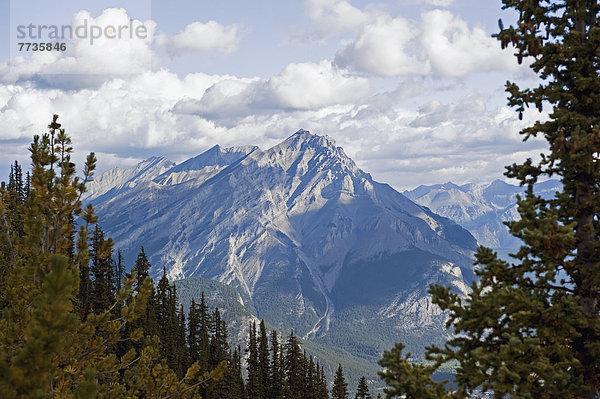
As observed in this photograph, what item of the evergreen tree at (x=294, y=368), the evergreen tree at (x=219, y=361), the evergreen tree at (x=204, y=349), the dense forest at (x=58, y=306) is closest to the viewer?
the dense forest at (x=58, y=306)

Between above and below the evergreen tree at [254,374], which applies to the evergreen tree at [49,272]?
above

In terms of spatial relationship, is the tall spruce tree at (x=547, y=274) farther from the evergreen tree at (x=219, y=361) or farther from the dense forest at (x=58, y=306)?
the evergreen tree at (x=219, y=361)

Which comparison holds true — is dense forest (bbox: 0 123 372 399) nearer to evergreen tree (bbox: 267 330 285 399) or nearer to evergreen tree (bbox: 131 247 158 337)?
evergreen tree (bbox: 131 247 158 337)

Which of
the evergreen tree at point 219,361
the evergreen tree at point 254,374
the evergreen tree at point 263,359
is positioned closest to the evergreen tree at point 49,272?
the evergreen tree at point 219,361

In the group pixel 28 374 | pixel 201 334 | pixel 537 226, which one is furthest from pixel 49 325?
pixel 201 334

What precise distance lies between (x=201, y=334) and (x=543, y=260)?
80.0 meters

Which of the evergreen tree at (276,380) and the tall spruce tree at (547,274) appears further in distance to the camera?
the evergreen tree at (276,380)

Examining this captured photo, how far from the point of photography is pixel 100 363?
15.9m

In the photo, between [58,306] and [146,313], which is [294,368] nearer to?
[146,313]

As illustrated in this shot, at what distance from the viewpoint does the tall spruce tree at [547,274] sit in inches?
465

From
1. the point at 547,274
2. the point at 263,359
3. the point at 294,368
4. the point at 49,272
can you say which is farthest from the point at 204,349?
the point at 547,274

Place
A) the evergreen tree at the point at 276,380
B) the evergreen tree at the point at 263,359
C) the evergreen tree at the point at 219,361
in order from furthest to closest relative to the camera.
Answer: the evergreen tree at the point at 263,359 < the evergreen tree at the point at 276,380 < the evergreen tree at the point at 219,361

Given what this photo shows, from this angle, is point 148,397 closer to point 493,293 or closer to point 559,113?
point 493,293

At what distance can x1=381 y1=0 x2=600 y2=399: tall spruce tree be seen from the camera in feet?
38.8
